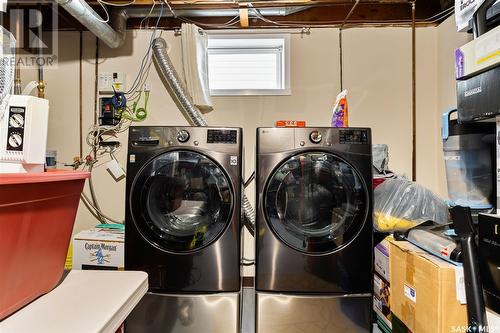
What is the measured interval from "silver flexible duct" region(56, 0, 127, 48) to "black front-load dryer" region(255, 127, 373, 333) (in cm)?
133

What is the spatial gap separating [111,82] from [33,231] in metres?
1.93

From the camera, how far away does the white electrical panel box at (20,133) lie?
2.32 feet

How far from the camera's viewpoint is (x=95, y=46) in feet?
7.55

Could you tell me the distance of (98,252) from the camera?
1805 millimetres

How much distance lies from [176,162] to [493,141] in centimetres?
154

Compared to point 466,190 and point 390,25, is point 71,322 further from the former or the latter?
point 390,25

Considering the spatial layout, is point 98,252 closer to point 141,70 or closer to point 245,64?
point 141,70

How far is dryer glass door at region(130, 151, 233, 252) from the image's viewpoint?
153 cm

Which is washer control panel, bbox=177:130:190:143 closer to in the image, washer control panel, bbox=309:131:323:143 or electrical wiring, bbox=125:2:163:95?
washer control panel, bbox=309:131:323:143

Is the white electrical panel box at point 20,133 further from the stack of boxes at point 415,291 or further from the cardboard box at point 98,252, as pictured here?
the stack of boxes at point 415,291

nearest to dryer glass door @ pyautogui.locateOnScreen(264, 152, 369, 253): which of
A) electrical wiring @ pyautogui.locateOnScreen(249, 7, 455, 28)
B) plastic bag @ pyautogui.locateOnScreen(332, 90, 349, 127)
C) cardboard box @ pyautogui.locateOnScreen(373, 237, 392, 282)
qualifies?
cardboard box @ pyautogui.locateOnScreen(373, 237, 392, 282)

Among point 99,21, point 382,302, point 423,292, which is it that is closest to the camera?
point 423,292

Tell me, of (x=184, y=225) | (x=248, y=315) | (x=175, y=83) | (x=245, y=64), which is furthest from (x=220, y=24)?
(x=248, y=315)

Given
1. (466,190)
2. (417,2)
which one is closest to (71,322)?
(466,190)
